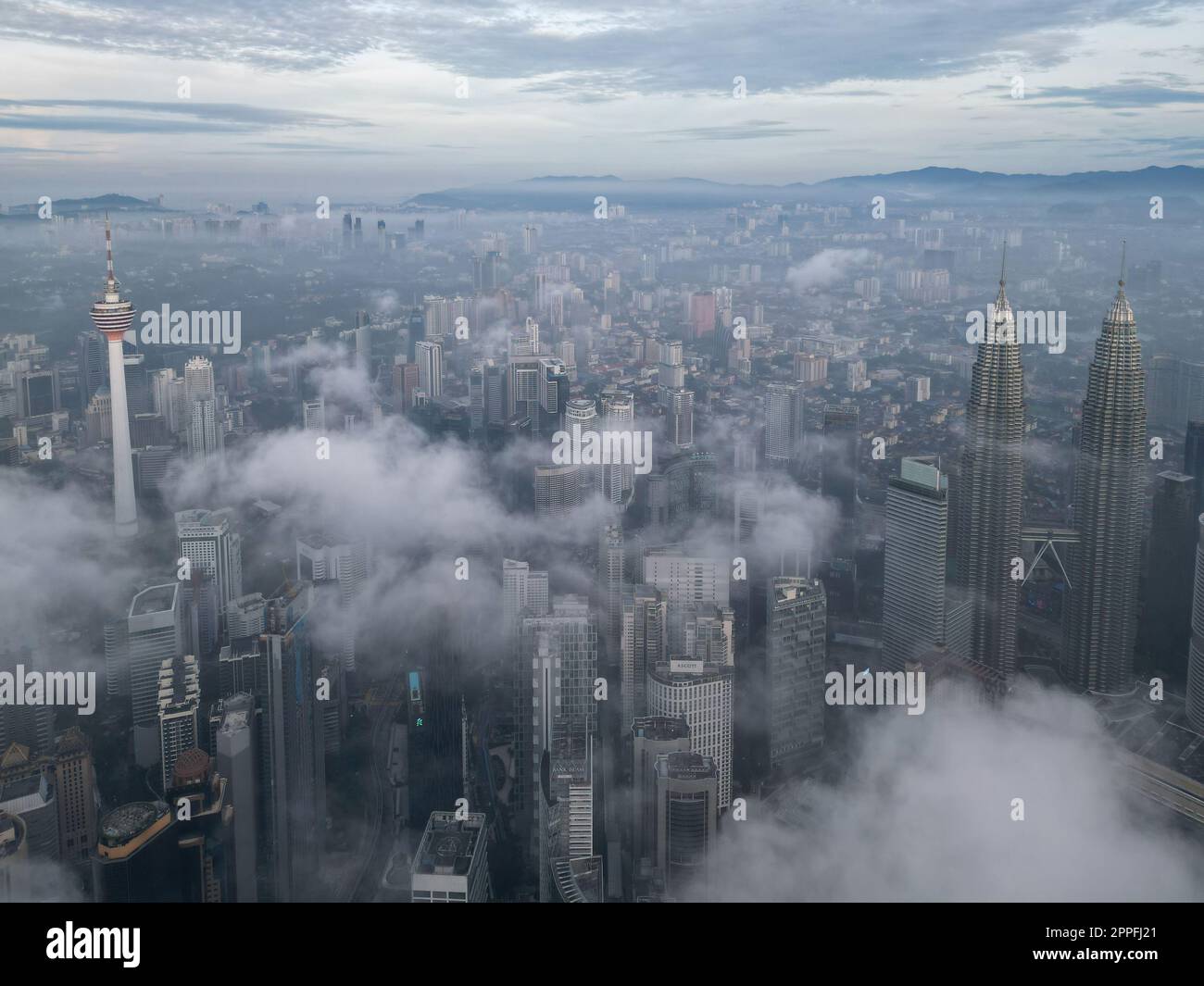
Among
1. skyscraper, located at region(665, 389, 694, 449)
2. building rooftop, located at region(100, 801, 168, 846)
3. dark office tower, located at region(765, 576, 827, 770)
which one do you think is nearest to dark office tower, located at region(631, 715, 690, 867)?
dark office tower, located at region(765, 576, 827, 770)

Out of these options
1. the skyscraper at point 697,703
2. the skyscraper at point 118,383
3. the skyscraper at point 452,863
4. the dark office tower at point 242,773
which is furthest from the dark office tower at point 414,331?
the skyscraper at point 452,863

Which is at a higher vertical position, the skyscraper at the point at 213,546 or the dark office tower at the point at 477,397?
the dark office tower at the point at 477,397

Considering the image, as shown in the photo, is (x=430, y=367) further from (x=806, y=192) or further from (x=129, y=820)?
(x=129, y=820)

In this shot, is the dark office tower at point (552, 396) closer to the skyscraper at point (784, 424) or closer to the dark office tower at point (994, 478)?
the skyscraper at point (784, 424)

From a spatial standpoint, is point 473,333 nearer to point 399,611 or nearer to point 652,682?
point 399,611

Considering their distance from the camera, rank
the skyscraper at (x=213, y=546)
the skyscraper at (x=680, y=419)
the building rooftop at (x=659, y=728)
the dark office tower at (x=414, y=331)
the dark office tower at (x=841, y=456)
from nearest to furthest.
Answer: the building rooftop at (x=659, y=728)
the skyscraper at (x=213, y=546)
the dark office tower at (x=841, y=456)
the skyscraper at (x=680, y=419)
the dark office tower at (x=414, y=331)

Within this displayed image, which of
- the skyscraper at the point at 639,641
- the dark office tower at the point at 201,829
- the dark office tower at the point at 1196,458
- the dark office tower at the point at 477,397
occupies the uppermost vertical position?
the dark office tower at the point at 477,397

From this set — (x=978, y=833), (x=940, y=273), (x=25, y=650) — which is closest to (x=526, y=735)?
(x=978, y=833)
